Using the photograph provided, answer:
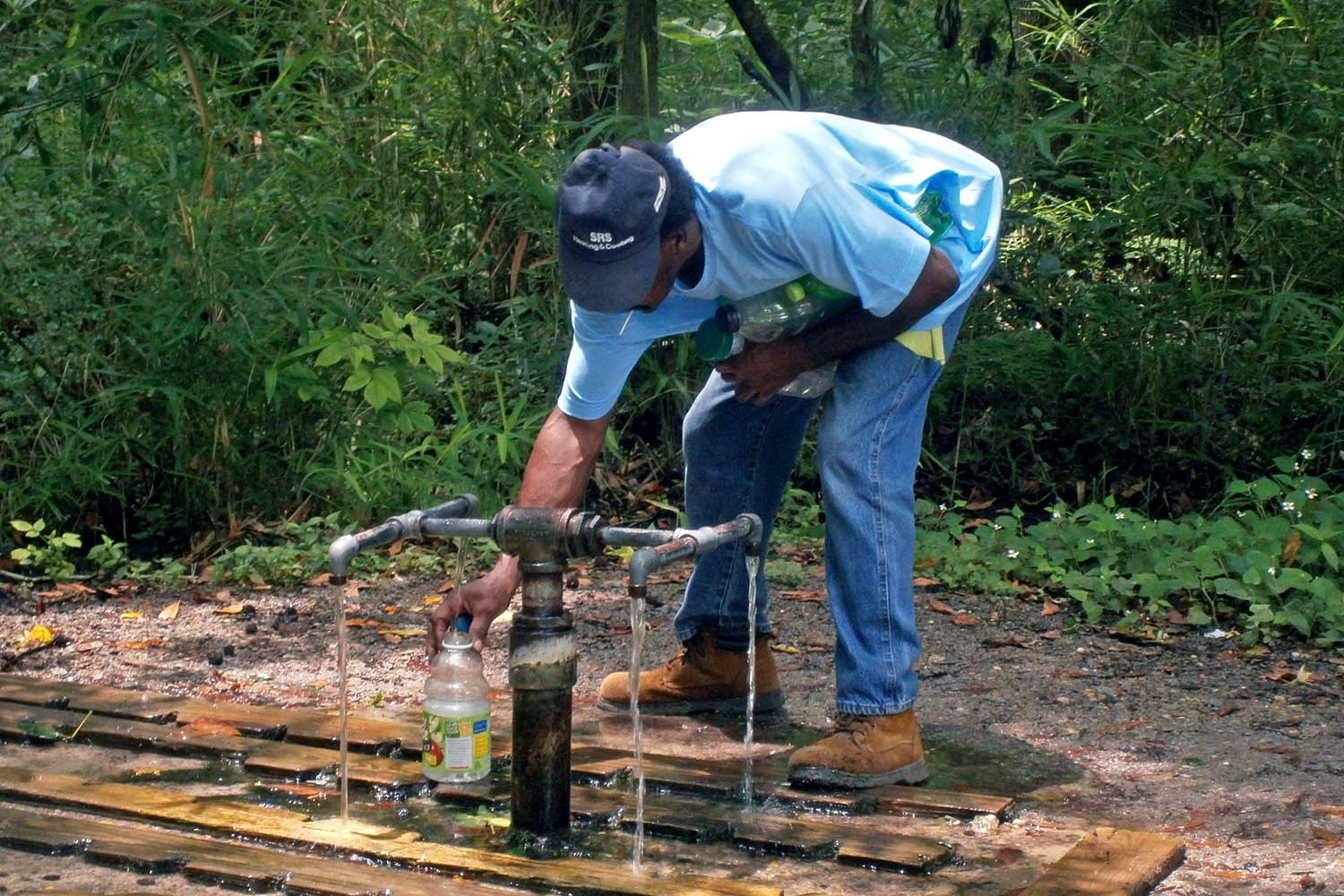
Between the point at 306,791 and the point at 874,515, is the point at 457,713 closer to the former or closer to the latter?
the point at 306,791

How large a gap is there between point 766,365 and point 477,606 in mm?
824

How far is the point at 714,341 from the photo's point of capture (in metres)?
3.48

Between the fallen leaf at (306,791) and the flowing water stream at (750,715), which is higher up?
the flowing water stream at (750,715)

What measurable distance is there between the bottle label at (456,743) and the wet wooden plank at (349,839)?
0.20 meters

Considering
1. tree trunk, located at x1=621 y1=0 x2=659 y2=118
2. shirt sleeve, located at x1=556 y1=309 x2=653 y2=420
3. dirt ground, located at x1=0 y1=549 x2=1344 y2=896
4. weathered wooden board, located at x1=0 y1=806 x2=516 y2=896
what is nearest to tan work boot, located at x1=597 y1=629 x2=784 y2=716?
dirt ground, located at x1=0 y1=549 x2=1344 y2=896

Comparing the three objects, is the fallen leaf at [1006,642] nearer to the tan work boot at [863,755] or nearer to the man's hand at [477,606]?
the tan work boot at [863,755]

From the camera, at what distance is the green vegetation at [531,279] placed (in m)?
5.80

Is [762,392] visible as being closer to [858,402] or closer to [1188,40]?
[858,402]

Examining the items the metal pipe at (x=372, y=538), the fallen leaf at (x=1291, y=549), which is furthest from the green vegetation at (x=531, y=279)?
the metal pipe at (x=372, y=538)

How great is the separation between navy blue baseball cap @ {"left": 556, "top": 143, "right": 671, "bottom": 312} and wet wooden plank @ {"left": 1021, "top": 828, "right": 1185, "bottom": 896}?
4.33 ft

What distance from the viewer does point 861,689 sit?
3.52 meters

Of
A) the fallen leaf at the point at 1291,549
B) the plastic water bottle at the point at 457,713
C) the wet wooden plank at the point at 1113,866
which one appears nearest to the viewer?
the wet wooden plank at the point at 1113,866

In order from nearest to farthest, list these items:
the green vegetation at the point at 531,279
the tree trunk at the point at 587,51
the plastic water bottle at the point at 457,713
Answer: the plastic water bottle at the point at 457,713 < the green vegetation at the point at 531,279 < the tree trunk at the point at 587,51

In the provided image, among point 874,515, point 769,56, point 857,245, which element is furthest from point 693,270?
point 769,56
